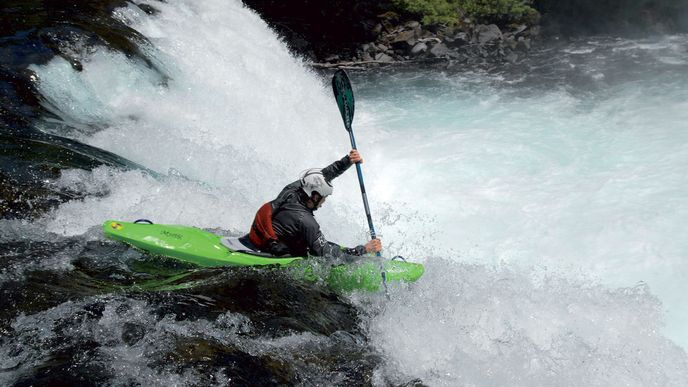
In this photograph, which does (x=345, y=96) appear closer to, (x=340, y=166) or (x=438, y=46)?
(x=340, y=166)

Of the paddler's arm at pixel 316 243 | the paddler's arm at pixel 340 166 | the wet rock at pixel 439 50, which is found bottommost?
the wet rock at pixel 439 50

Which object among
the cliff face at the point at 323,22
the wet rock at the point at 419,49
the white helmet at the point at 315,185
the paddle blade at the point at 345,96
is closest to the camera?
the white helmet at the point at 315,185

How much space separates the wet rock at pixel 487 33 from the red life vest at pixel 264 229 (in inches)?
488

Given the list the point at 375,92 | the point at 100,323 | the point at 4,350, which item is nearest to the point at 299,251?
the point at 100,323

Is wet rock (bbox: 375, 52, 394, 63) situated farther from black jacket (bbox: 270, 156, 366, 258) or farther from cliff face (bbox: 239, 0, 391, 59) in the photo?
black jacket (bbox: 270, 156, 366, 258)

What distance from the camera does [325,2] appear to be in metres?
16.9

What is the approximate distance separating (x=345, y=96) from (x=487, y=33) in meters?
11.1

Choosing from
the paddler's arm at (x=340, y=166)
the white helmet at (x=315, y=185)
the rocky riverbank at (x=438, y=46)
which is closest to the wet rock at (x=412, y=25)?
the rocky riverbank at (x=438, y=46)

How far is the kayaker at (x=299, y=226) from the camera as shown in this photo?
4648 millimetres

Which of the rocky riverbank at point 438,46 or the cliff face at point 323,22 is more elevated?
the cliff face at point 323,22

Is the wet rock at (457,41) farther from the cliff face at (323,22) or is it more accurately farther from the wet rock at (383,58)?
the cliff face at (323,22)

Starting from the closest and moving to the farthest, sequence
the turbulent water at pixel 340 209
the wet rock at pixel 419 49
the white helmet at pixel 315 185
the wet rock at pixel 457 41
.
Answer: the turbulent water at pixel 340 209 < the white helmet at pixel 315 185 < the wet rock at pixel 419 49 < the wet rock at pixel 457 41

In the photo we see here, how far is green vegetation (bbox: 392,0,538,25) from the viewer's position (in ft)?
51.3

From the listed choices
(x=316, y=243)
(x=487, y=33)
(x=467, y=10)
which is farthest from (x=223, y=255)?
(x=467, y=10)
